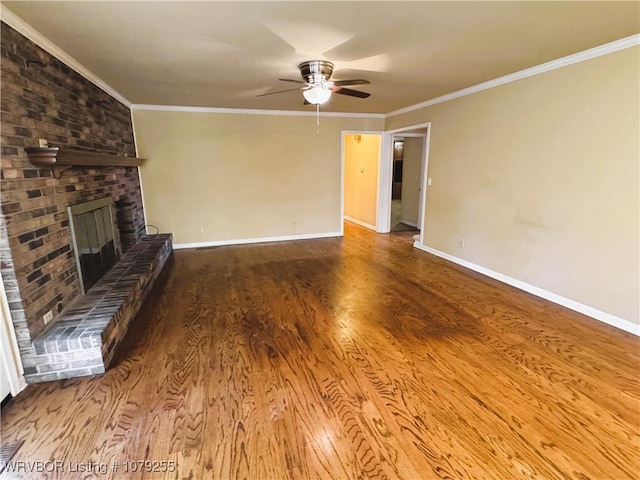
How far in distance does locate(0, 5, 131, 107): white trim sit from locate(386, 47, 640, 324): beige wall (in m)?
4.37

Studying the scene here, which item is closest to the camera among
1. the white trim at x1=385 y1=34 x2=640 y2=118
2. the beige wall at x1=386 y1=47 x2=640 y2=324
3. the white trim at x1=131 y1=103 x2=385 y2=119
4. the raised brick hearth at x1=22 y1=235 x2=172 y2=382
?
the raised brick hearth at x1=22 y1=235 x2=172 y2=382

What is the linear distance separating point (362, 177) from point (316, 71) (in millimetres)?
4244

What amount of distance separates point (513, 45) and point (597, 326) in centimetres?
257

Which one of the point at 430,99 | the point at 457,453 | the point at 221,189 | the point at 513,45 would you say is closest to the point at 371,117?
the point at 430,99

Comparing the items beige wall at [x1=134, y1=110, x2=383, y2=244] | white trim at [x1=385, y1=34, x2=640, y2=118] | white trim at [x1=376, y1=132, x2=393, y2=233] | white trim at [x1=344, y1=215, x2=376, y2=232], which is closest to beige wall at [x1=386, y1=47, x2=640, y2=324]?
white trim at [x1=385, y1=34, x2=640, y2=118]

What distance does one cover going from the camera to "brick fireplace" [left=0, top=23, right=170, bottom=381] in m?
2.02

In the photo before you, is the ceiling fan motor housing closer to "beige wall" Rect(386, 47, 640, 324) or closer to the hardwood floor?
"beige wall" Rect(386, 47, 640, 324)

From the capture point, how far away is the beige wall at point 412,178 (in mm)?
7285

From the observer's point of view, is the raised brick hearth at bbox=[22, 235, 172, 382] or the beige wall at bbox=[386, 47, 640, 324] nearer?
the raised brick hearth at bbox=[22, 235, 172, 382]

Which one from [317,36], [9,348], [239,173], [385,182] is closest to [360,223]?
[385,182]

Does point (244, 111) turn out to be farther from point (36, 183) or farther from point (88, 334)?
point (88, 334)

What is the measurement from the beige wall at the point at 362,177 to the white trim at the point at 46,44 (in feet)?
15.3

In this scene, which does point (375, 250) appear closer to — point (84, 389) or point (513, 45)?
point (513, 45)

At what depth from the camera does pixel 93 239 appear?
10.6ft
